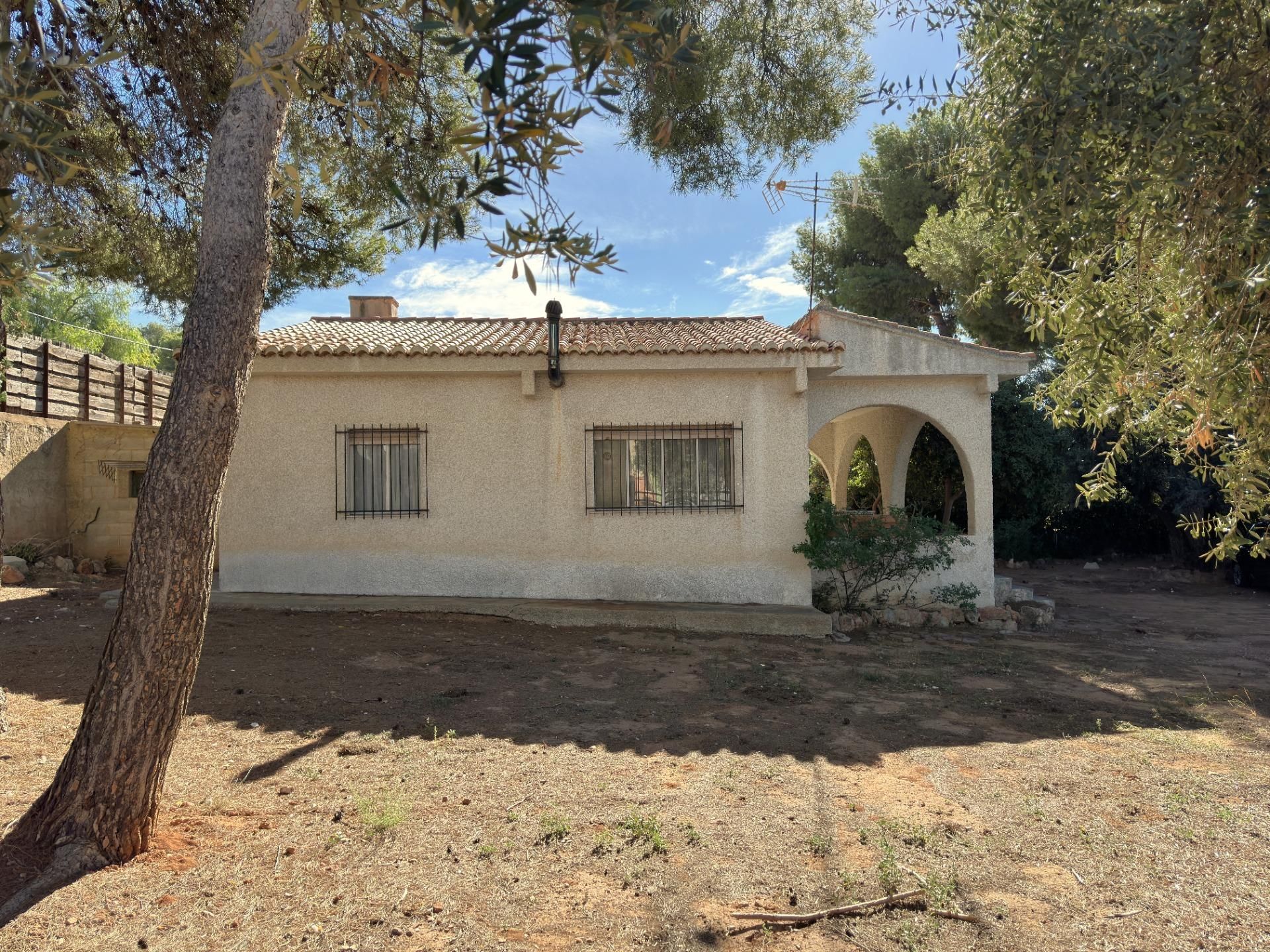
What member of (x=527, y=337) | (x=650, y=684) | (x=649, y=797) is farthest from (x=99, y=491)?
(x=649, y=797)

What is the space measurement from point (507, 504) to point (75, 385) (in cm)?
902

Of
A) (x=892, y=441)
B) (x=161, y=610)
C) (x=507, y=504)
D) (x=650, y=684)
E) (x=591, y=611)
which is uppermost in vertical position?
(x=892, y=441)

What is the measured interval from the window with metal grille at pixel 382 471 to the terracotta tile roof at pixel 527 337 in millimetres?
992

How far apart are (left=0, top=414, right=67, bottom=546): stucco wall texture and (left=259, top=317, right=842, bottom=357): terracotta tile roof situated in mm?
4702

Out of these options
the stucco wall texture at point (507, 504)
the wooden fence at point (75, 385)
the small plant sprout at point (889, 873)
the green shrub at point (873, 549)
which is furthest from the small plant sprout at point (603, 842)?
the wooden fence at point (75, 385)

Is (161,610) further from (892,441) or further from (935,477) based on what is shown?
(935,477)

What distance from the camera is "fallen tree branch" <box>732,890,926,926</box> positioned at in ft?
9.28

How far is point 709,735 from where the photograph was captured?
203 inches

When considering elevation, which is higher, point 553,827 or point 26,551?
point 26,551

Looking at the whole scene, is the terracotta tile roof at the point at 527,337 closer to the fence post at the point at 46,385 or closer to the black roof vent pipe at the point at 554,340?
the black roof vent pipe at the point at 554,340

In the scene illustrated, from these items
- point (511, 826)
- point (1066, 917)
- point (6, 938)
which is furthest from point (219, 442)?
point (1066, 917)

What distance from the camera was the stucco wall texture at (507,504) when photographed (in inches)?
365

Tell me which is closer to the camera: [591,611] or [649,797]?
[649,797]

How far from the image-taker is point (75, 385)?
13.3m
